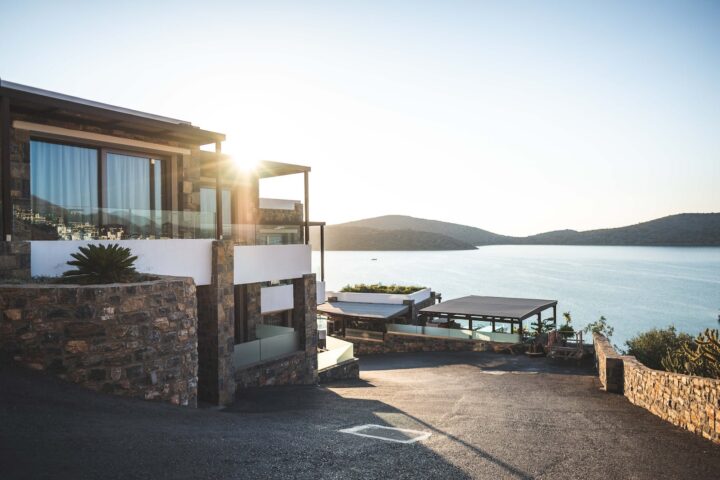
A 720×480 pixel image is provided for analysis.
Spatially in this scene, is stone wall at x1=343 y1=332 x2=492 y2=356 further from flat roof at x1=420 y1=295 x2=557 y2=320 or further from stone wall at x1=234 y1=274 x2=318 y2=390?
stone wall at x1=234 y1=274 x2=318 y2=390

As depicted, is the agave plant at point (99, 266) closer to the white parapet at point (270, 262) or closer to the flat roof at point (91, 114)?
the flat roof at point (91, 114)

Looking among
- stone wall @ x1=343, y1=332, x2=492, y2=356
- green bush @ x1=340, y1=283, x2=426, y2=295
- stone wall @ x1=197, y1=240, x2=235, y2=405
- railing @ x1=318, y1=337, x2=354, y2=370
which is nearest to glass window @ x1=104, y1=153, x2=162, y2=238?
stone wall @ x1=197, y1=240, x2=235, y2=405

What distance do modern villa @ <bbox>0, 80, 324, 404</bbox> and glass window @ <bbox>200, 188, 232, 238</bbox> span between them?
49 millimetres

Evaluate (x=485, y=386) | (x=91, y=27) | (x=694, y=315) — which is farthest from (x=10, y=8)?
(x=694, y=315)

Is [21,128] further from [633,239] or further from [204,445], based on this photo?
[633,239]

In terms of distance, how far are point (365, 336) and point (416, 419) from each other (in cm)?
1839

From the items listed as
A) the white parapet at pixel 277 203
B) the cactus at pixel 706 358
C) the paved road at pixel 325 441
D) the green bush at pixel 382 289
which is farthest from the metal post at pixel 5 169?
the green bush at pixel 382 289

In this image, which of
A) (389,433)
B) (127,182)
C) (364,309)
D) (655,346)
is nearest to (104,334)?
(389,433)

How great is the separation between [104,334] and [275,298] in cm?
1271

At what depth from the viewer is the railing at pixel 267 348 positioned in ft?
43.2

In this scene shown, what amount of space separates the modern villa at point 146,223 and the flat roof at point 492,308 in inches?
463

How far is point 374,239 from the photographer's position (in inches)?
6412

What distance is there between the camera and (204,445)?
618 centimetres

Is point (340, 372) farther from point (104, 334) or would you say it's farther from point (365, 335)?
point (104, 334)
